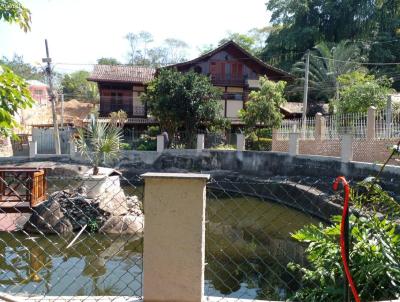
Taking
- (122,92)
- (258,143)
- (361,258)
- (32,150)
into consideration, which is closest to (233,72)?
(122,92)

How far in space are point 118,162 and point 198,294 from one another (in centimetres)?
1887

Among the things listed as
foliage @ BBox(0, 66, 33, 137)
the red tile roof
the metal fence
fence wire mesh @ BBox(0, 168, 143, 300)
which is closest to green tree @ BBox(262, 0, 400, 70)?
the red tile roof

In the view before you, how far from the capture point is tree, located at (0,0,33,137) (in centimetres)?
287

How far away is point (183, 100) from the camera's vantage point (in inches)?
825

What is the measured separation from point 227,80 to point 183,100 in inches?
233

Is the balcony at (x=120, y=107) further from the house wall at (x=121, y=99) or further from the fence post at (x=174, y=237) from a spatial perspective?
the fence post at (x=174, y=237)

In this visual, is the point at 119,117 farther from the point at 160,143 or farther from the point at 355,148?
the point at 355,148

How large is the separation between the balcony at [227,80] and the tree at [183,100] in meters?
3.98

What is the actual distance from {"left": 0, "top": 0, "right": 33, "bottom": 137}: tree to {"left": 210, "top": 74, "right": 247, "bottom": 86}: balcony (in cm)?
2289

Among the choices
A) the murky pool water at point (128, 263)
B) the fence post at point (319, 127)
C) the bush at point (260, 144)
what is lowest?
the murky pool water at point (128, 263)

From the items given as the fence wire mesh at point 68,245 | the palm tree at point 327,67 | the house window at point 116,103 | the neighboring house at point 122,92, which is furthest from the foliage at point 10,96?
the palm tree at point 327,67

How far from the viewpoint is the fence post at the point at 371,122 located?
12.8 meters

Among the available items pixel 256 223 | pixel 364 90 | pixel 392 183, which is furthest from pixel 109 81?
pixel 392 183

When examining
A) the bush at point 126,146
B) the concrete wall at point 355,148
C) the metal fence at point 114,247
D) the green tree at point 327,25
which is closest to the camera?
the metal fence at point 114,247
